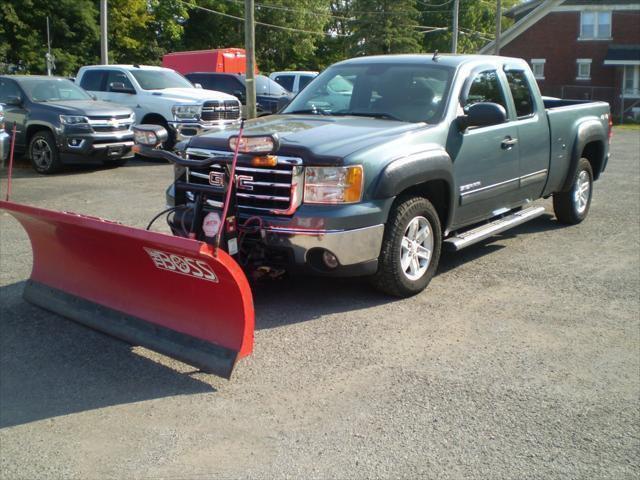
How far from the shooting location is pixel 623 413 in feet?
14.3

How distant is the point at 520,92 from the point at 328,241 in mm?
3489

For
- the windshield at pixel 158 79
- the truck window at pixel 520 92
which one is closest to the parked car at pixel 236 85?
the windshield at pixel 158 79

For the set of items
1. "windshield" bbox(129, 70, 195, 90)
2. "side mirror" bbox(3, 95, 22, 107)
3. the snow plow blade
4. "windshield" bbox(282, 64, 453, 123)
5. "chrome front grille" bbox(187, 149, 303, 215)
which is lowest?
the snow plow blade

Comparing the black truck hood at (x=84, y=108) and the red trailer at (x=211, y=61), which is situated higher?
the red trailer at (x=211, y=61)

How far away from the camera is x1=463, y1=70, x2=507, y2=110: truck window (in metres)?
7.06

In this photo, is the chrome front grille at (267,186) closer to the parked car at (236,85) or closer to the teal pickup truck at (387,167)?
the teal pickup truck at (387,167)

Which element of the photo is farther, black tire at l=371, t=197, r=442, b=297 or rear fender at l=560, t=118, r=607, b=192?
rear fender at l=560, t=118, r=607, b=192

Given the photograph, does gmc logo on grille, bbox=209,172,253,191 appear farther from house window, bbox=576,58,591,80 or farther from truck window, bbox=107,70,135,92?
house window, bbox=576,58,591,80

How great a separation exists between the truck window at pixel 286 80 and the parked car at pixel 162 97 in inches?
348

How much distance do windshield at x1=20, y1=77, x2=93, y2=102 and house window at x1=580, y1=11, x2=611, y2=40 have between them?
124ft

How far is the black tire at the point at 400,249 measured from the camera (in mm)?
5930

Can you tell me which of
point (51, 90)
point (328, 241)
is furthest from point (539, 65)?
point (328, 241)

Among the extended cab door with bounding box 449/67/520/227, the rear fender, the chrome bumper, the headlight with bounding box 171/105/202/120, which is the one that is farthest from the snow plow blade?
the headlight with bounding box 171/105/202/120

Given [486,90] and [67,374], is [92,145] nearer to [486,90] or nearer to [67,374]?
[486,90]
